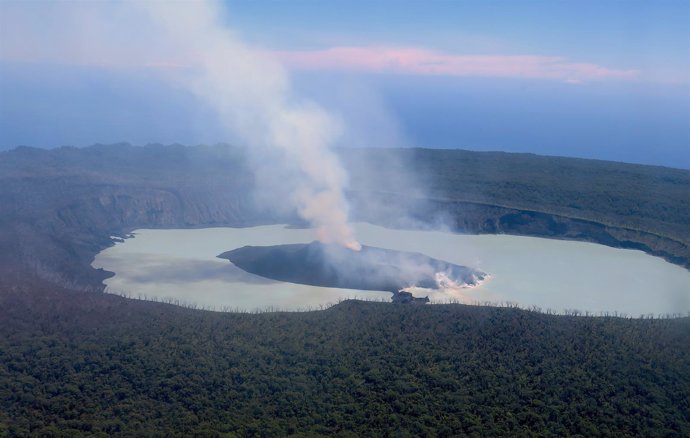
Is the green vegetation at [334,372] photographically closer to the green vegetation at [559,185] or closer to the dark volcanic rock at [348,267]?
the dark volcanic rock at [348,267]

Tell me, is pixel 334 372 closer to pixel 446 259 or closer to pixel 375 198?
pixel 446 259

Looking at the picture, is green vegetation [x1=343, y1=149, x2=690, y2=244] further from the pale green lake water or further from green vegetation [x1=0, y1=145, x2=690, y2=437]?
green vegetation [x1=0, y1=145, x2=690, y2=437]

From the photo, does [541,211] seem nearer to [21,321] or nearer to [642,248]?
[642,248]

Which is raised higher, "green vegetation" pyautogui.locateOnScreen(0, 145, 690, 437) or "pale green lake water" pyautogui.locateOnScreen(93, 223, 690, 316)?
"pale green lake water" pyautogui.locateOnScreen(93, 223, 690, 316)

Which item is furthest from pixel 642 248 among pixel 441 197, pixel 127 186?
pixel 127 186

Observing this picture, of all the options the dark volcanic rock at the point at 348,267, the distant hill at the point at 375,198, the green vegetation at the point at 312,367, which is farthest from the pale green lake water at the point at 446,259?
the green vegetation at the point at 312,367

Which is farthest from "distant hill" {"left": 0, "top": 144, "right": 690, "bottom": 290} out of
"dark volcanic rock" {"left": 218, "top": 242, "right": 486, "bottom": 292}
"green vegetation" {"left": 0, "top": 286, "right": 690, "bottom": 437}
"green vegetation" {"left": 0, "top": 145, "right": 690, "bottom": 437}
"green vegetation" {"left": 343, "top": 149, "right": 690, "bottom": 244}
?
"green vegetation" {"left": 0, "top": 286, "right": 690, "bottom": 437}
